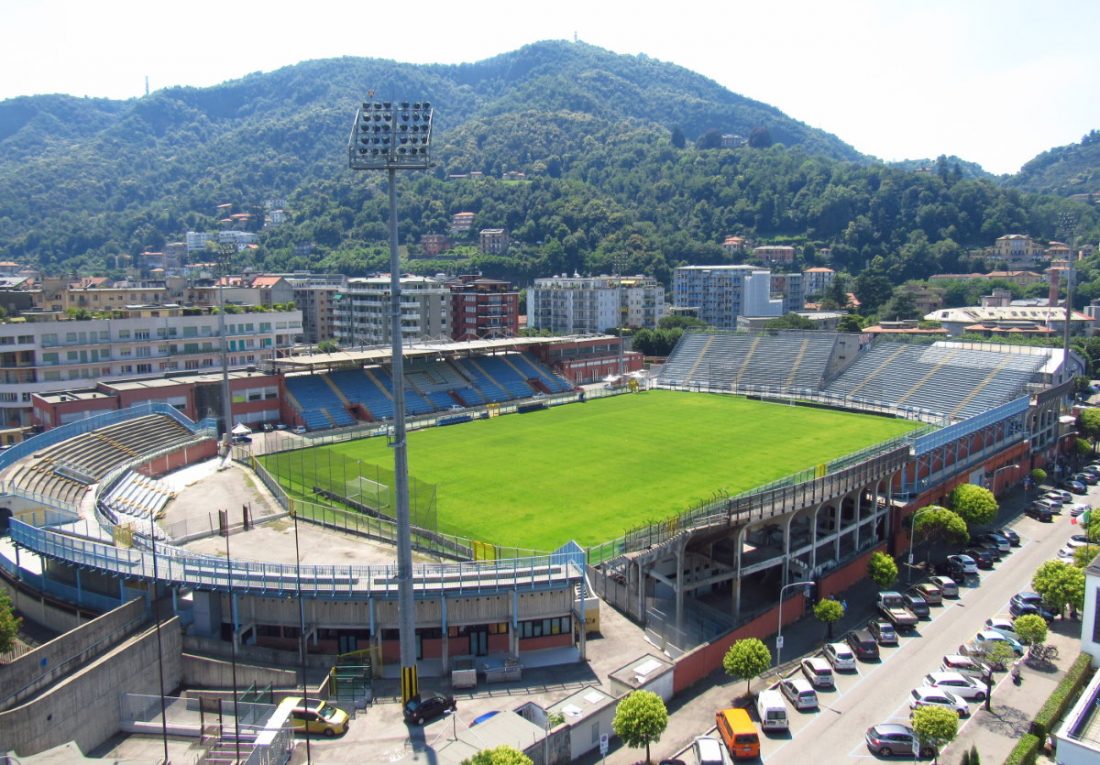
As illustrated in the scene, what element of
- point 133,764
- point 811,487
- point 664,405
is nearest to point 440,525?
point 811,487

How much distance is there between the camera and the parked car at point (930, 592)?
2814cm

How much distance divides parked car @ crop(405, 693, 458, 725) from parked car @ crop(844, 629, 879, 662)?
12782 mm

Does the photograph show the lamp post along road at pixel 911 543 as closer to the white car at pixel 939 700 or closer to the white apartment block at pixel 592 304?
the white car at pixel 939 700

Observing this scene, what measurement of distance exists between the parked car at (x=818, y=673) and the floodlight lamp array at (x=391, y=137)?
17.5 meters

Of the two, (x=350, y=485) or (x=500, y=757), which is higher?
(x=350, y=485)

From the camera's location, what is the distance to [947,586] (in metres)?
28.9

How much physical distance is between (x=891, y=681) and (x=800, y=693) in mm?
3467

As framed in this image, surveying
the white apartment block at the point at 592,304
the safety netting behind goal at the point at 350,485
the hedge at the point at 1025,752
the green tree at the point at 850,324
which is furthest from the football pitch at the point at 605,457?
the white apartment block at the point at 592,304

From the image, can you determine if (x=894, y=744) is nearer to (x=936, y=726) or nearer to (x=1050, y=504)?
(x=936, y=726)

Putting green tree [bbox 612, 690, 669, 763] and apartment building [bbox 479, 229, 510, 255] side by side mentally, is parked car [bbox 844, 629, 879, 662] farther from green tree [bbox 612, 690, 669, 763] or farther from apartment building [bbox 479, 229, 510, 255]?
apartment building [bbox 479, 229, 510, 255]

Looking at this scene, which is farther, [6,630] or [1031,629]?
[1031,629]

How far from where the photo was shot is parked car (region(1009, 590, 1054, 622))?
2702cm

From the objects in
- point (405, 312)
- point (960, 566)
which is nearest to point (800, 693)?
point (960, 566)

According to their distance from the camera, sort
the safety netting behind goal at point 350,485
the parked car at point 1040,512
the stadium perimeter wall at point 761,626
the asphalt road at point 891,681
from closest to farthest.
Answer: the asphalt road at point 891,681 → the stadium perimeter wall at point 761,626 → the safety netting behind goal at point 350,485 → the parked car at point 1040,512
